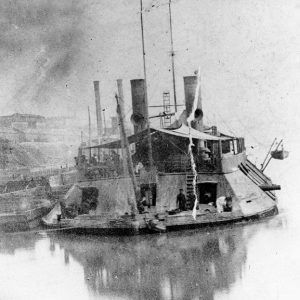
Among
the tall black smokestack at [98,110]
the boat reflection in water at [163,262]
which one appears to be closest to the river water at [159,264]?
the boat reflection in water at [163,262]

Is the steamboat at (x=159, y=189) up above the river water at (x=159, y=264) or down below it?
above

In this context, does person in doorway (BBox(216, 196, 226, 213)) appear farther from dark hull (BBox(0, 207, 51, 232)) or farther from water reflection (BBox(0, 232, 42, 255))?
dark hull (BBox(0, 207, 51, 232))

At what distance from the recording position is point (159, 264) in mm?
11602

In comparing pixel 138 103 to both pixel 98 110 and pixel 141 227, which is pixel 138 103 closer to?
pixel 141 227

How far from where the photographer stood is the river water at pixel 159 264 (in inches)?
366

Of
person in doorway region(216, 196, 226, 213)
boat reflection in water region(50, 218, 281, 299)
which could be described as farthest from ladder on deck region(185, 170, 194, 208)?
boat reflection in water region(50, 218, 281, 299)

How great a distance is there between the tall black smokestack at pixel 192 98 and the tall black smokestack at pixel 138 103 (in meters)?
2.25

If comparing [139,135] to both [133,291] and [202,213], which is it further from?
[133,291]

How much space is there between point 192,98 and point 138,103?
2.75 m

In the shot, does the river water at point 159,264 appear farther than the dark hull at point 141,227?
No

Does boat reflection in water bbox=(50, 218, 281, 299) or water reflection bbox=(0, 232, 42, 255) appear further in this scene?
water reflection bbox=(0, 232, 42, 255)

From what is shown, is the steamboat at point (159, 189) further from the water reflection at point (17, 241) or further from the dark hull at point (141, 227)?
the water reflection at point (17, 241)

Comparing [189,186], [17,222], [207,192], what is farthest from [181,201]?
[17,222]

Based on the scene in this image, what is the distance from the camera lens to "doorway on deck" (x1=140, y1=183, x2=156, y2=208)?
17016 mm
